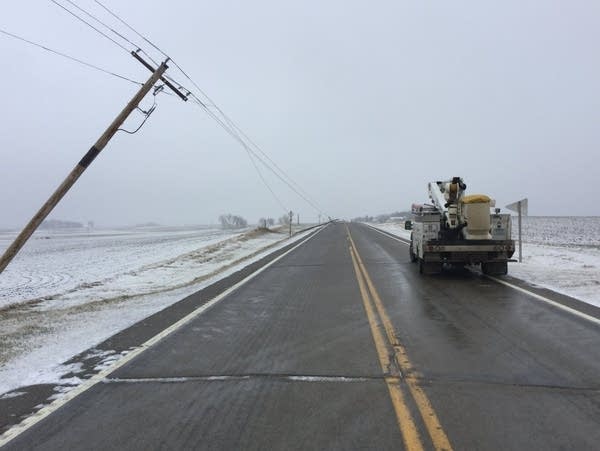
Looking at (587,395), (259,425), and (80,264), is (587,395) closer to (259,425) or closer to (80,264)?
(259,425)

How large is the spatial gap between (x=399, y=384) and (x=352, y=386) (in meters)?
0.50

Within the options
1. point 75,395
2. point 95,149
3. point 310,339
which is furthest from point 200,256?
point 75,395

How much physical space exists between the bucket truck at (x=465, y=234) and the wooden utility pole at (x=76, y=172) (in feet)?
28.0

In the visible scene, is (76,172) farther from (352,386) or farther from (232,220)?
(232,220)

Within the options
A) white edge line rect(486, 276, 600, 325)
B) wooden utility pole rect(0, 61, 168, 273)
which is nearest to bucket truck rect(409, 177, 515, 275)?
white edge line rect(486, 276, 600, 325)

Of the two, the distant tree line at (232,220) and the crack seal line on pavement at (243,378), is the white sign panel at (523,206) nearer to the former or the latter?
the crack seal line on pavement at (243,378)

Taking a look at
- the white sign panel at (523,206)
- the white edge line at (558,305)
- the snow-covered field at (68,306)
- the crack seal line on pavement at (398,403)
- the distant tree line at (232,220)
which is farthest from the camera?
the distant tree line at (232,220)

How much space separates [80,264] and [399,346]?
1901 cm

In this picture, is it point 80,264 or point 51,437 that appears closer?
point 51,437

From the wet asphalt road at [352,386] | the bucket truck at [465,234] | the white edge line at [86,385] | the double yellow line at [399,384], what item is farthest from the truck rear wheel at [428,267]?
the white edge line at [86,385]

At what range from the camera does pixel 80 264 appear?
21500 mm

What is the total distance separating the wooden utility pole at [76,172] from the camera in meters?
9.20

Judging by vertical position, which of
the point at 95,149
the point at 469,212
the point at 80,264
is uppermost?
the point at 95,149

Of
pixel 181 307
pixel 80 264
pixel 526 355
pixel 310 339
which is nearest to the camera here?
pixel 526 355
